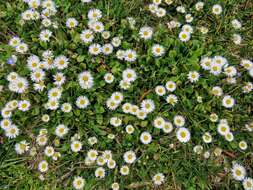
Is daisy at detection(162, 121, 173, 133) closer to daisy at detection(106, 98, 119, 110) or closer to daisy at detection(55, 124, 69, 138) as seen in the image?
daisy at detection(106, 98, 119, 110)

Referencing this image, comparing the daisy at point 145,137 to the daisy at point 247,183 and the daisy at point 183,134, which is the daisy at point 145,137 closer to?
the daisy at point 183,134

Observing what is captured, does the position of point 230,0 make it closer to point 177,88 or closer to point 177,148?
point 177,88

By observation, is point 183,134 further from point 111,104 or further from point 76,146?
point 76,146

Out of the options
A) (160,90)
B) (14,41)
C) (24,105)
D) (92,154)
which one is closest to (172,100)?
(160,90)

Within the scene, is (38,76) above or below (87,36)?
below

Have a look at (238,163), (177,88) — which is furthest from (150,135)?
(238,163)

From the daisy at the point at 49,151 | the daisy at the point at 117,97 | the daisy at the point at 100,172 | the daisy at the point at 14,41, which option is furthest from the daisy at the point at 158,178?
the daisy at the point at 14,41

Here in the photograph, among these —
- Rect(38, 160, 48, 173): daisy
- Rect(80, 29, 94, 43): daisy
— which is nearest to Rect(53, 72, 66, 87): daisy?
Rect(80, 29, 94, 43): daisy

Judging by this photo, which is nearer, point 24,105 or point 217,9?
point 24,105
